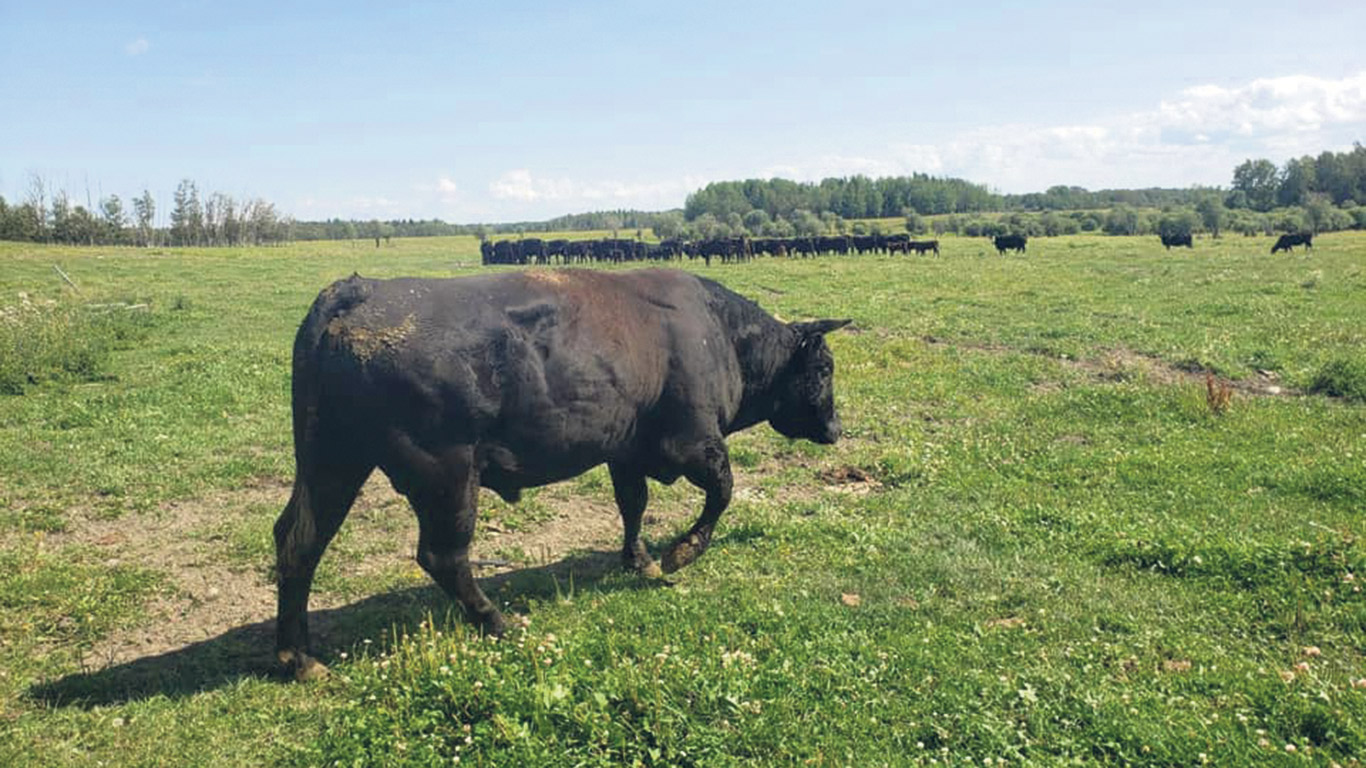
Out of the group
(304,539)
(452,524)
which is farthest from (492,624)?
(304,539)

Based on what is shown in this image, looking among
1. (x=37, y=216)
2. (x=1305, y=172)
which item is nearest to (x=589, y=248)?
(x=37, y=216)

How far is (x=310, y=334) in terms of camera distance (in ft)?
17.3

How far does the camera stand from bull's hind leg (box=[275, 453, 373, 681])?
5.39 meters

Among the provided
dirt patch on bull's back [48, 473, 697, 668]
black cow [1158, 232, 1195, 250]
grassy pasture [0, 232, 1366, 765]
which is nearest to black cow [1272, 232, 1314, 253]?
black cow [1158, 232, 1195, 250]

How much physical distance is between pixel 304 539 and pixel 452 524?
3.04 feet

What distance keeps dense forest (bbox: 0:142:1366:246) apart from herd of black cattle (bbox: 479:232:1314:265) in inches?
1287

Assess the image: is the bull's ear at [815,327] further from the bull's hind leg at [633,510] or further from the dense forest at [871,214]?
the dense forest at [871,214]

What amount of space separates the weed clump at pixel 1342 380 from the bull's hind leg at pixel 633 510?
33.8 ft

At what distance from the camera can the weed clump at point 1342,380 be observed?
11750 mm

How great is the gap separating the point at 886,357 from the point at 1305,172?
130595 mm

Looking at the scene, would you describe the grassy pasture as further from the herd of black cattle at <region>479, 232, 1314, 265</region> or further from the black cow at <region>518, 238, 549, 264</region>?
the black cow at <region>518, 238, 549, 264</region>

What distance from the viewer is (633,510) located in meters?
7.24

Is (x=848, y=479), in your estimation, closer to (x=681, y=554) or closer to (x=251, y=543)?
(x=681, y=554)

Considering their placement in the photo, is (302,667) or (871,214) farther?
(871,214)
